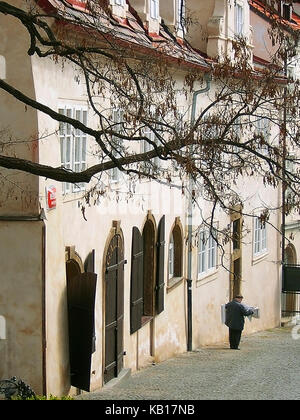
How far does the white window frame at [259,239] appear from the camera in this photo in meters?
31.1

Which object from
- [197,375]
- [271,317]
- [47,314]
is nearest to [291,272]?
[271,317]

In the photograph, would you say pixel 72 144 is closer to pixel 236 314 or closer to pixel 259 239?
pixel 236 314

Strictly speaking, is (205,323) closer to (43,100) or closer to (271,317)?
(271,317)

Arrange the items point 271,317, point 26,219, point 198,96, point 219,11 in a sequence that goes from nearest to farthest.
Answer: point 26,219 < point 198,96 < point 219,11 < point 271,317

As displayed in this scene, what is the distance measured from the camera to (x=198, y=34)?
26.6m

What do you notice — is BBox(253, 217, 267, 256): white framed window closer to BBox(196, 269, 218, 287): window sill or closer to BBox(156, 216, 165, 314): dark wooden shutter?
BBox(196, 269, 218, 287): window sill

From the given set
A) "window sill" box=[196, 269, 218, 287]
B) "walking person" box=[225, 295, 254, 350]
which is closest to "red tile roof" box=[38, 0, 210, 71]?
"window sill" box=[196, 269, 218, 287]

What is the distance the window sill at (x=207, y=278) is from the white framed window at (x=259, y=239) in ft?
12.3

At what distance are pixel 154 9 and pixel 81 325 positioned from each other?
25.0ft

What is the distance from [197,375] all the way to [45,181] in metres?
5.94

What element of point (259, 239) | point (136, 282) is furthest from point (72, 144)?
point (259, 239)

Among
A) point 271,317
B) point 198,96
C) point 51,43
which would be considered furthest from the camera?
point 271,317

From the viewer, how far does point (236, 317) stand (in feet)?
82.4

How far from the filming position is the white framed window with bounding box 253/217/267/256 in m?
31.2
